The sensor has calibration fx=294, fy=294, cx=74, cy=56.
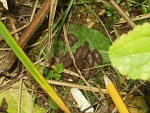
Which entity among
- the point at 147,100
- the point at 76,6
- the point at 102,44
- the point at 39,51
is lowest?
the point at 147,100

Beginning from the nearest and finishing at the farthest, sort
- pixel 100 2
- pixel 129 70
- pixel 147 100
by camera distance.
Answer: pixel 129 70 → pixel 147 100 → pixel 100 2

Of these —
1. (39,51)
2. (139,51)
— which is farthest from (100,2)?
(139,51)

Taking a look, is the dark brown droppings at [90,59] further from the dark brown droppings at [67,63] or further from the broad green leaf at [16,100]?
the broad green leaf at [16,100]

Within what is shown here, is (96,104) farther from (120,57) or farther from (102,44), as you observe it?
(120,57)

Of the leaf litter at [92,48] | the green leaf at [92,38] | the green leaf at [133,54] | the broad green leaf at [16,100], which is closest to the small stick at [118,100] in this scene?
the leaf litter at [92,48]

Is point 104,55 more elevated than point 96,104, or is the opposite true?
point 104,55

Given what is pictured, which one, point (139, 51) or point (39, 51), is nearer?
point (139, 51)

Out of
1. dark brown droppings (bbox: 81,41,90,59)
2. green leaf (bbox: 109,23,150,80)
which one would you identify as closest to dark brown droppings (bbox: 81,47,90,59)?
dark brown droppings (bbox: 81,41,90,59)

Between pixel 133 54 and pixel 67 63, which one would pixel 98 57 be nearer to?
pixel 67 63

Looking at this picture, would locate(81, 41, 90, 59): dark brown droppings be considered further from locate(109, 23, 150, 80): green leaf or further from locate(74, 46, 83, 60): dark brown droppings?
locate(109, 23, 150, 80): green leaf
